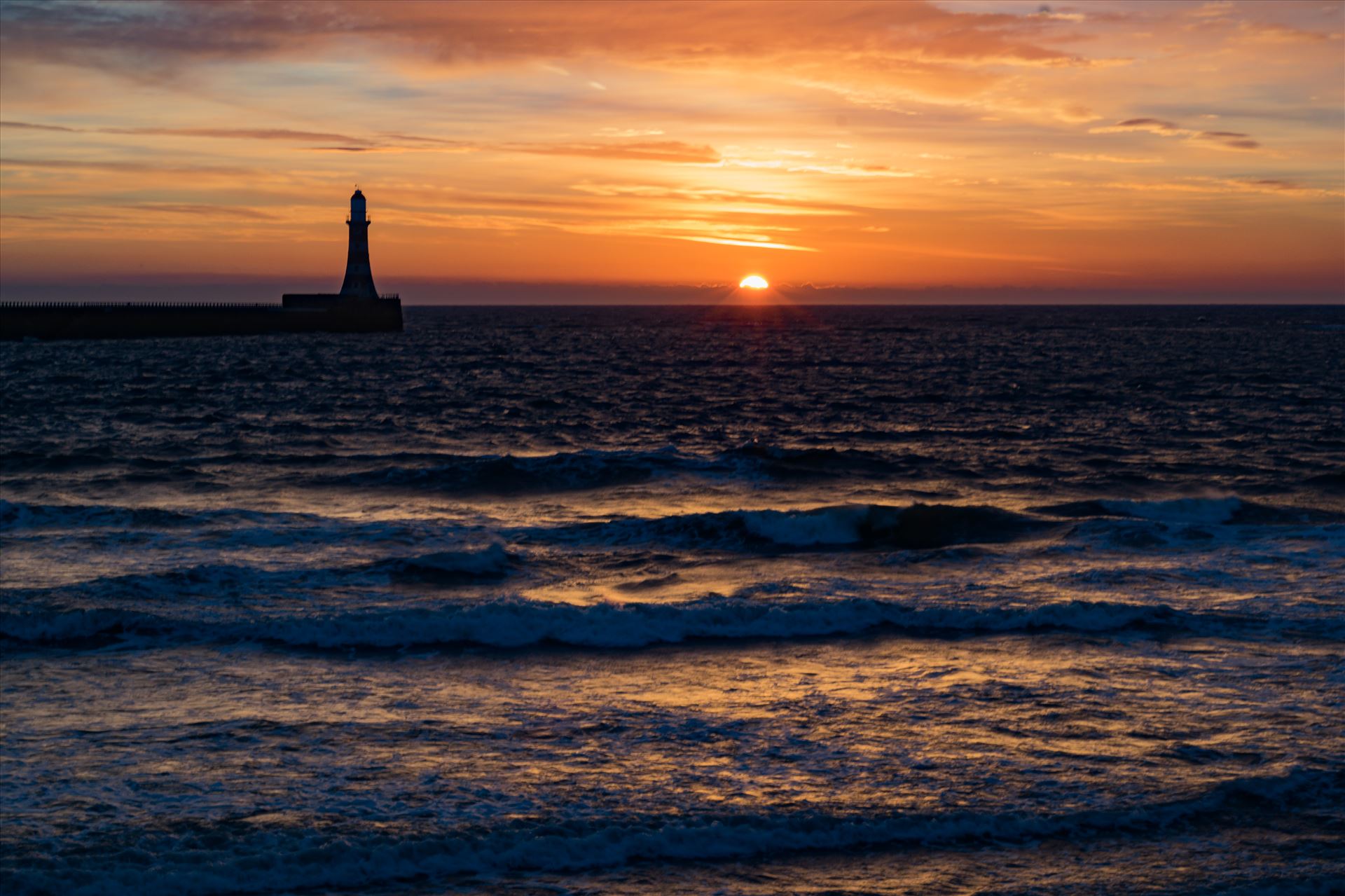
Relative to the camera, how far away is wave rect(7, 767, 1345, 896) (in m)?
6.51

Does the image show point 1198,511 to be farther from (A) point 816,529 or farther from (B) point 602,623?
(B) point 602,623

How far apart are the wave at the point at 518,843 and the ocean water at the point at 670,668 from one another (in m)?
0.02

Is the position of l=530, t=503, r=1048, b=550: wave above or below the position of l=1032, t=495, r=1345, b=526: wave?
below

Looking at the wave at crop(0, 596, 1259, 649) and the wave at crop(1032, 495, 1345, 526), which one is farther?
the wave at crop(1032, 495, 1345, 526)

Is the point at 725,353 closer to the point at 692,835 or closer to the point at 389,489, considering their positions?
the point at 389,489

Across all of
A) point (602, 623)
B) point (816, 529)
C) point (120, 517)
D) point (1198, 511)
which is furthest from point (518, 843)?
point (1198, 511)

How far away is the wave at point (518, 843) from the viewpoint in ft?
21.4

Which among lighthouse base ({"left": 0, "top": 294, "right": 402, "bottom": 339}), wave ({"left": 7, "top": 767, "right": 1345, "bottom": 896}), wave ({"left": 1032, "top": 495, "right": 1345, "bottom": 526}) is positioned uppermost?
lighthouse base ({"left": 0, "top": 294, "right": 402, "bottom": 339})

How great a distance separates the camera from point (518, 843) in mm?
6918

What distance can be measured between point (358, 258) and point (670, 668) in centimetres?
8618

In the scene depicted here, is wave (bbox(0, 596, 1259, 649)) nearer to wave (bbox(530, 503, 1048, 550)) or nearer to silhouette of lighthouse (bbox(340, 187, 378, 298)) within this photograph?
wave (bbox(530, 503, 1048, 550))

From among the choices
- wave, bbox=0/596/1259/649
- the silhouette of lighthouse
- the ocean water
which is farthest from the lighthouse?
wave, bbox=0/596/1259/649

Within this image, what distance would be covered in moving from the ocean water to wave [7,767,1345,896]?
1.0 inches

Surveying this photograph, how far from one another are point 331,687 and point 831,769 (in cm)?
475
